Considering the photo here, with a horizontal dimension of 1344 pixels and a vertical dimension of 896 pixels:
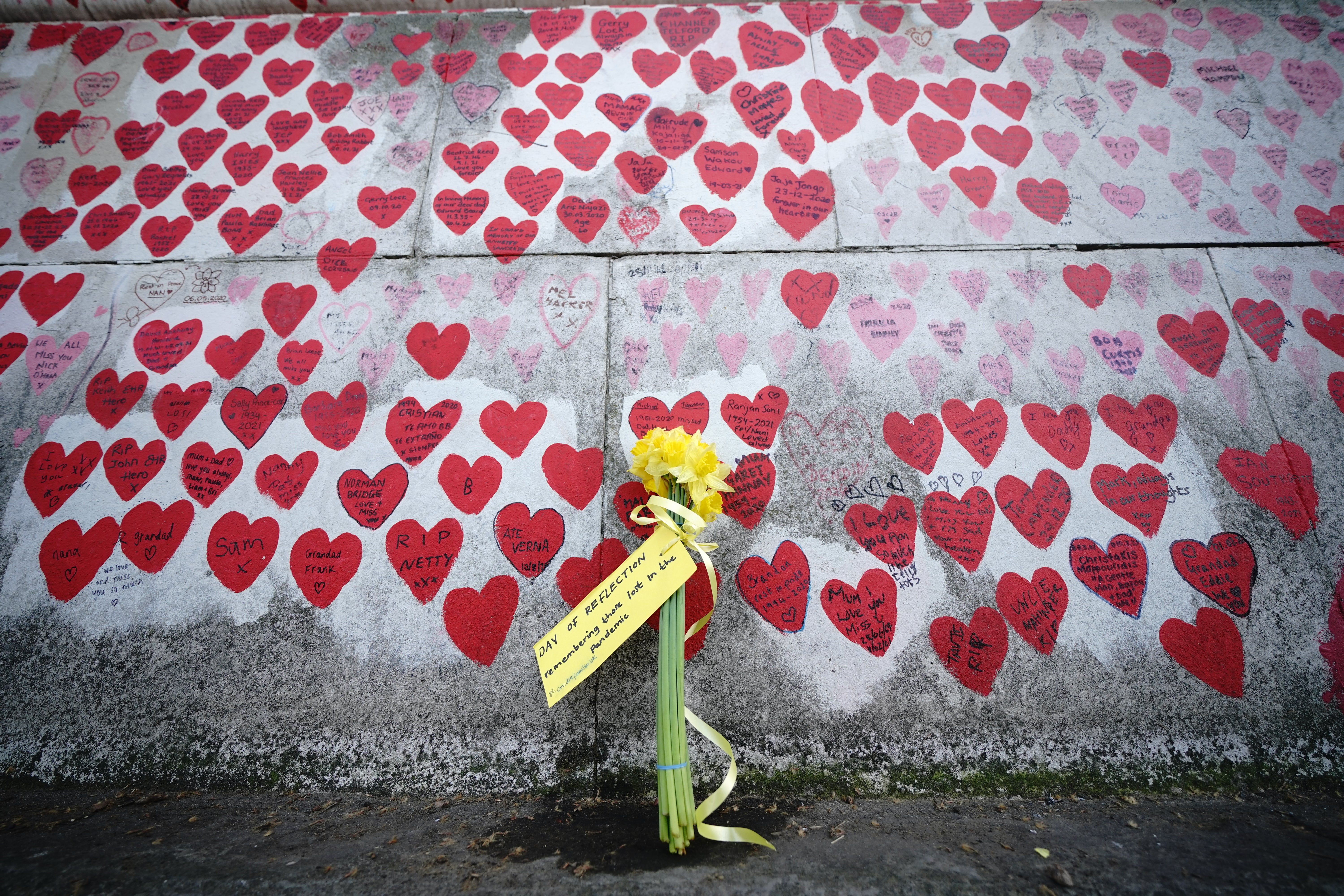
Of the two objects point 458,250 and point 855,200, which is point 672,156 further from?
point 458,250

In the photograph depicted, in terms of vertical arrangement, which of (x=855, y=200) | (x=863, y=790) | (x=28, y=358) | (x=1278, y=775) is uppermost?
(x=855, y=200)

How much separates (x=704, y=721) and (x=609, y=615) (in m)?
0.58

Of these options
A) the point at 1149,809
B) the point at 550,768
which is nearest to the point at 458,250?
the point at 550,768

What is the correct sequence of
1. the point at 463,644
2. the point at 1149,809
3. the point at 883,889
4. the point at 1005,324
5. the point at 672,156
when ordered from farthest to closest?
1. the point at 672,156
2. the point at 1005,324
3. the point at 463,644
4. the point at 1149,809
5. the point at 883,889

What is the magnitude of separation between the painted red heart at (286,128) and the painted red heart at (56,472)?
156cm

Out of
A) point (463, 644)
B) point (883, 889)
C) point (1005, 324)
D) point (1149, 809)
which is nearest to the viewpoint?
point (883, 889)

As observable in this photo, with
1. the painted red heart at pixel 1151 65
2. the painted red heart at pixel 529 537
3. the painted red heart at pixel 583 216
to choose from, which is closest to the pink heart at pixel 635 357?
the painted red heart at pixel 583 216

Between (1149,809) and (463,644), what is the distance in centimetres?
236

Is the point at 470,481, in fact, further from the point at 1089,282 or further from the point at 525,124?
the point at 1089,282

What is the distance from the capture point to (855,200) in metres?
2.40

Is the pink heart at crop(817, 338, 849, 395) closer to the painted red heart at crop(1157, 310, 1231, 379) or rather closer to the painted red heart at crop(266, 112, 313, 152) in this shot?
the painted red heart at crop(1157, 310, 1231, 379)

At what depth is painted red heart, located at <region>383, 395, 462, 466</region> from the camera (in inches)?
84.6

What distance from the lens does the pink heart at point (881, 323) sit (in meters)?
2.25

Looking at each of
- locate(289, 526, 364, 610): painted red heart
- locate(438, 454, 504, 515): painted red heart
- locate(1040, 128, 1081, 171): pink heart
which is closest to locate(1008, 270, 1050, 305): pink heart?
locate(1040, 128, 1081, 171): pink heart
